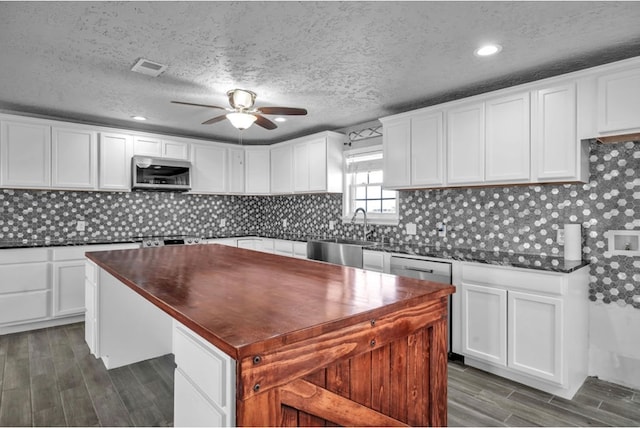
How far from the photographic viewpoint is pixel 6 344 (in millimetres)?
3461

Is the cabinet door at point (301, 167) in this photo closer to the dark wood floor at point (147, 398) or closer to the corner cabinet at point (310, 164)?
the corner cabinet at point (310, 164)

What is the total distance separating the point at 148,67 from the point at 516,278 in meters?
3.18

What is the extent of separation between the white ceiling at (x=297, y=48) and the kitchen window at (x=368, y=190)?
86 centimetres

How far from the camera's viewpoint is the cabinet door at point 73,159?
4121 mm

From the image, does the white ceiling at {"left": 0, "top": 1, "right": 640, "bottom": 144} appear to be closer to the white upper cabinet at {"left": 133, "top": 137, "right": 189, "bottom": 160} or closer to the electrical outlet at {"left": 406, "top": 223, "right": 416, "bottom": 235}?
the white upper cabinet at {"left": 133, "top": 137, "right": 189, "bottom": 160}

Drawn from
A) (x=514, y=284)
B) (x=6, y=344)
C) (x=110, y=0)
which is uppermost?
(x=110, y=0)

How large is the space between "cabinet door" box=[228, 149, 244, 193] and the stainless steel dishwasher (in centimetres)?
302

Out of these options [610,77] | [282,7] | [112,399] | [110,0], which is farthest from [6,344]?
[610,77]

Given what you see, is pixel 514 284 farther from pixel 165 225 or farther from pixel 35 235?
pixel 35 235

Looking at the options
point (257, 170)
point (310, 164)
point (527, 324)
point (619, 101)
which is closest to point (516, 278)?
point (527, 324)

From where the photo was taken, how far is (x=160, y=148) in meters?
4.88

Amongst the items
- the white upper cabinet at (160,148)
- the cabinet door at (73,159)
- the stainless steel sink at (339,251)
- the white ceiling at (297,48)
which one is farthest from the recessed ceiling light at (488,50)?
the cabinet door at (73,159)

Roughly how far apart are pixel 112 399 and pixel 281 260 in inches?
57.7

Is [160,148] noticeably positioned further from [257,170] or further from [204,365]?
[204,365]
